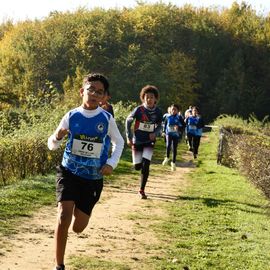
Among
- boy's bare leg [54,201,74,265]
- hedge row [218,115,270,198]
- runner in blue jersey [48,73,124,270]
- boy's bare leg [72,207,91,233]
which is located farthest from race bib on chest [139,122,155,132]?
boy's bare leg [54,201,74,265]

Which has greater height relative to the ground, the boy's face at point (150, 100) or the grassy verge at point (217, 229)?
the boy's face at point (150, 100)

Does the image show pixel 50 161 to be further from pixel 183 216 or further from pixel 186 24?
pixel 186 24

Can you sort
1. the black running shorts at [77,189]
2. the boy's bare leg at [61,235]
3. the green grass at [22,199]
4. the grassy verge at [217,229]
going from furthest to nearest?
1. the green grass at [22,199]
2. the grassy verge at [217,229]
3. the black running shorts at [77,189]
4. the boy's bare leg at [61,235]

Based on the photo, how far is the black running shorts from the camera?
16.6 ft

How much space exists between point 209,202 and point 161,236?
9.96 feet

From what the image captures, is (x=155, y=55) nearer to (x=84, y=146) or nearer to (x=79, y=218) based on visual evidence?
(x=84, y=146)

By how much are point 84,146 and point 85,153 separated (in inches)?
2.9

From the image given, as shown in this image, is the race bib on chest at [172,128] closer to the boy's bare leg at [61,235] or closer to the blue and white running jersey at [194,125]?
the blue and white running jersey at [194,125]

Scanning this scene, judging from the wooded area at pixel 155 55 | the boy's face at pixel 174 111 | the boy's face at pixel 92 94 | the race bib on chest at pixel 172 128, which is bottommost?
the race bib on chest at pixel 172 128

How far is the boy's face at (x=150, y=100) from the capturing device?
9938mm

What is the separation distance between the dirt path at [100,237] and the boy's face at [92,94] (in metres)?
1.73

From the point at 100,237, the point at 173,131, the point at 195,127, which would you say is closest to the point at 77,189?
the point at 100,237

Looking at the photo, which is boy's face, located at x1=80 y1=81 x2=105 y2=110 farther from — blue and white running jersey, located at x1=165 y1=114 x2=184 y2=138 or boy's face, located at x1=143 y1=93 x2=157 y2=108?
blue and white running jersey, located at x1=165 y1=114 x2=184 y2=138

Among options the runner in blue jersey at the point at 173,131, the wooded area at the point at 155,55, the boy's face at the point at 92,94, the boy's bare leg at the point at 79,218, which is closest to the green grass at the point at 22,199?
the boy's bare leg at the point at 79,218
